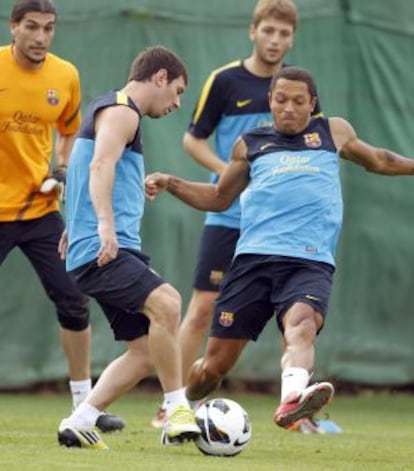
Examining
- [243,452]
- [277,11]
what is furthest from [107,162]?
[277,11]

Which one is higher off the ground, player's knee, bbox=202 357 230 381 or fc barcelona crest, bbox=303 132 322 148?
fc barcelona crest, bbox=303 132 322 148

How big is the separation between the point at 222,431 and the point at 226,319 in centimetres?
78

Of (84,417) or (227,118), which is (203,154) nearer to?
(227,118)

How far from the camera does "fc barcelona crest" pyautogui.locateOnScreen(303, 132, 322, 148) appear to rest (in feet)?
26.5

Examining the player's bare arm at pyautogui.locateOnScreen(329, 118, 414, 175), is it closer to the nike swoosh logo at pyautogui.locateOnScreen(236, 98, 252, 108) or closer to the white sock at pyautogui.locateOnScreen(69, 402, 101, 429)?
the nike swoosh logo at pyautogui.locateOnScreen(236, 98, 252, 108)

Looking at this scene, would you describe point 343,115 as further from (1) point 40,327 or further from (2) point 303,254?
(2) point 303,254

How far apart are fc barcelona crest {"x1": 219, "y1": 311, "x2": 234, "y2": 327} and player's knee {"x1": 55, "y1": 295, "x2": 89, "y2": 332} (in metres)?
1.44

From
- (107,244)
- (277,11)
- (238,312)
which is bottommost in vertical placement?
(238,312)

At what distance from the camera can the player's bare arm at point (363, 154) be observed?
822cm

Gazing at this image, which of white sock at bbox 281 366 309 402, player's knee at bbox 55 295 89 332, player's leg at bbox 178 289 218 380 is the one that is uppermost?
white sock at bbox 281 366 309 402

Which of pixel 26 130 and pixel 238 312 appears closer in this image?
pixel 238 312

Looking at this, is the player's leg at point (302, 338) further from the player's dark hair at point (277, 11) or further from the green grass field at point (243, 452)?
the player's dark hair at point (277, 11)

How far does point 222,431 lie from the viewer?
24.2 ft

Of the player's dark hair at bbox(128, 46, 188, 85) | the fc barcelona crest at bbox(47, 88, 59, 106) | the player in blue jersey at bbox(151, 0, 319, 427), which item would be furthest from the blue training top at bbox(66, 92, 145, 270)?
the player in blue jersey at bbox(151, 0, 319, 427)
